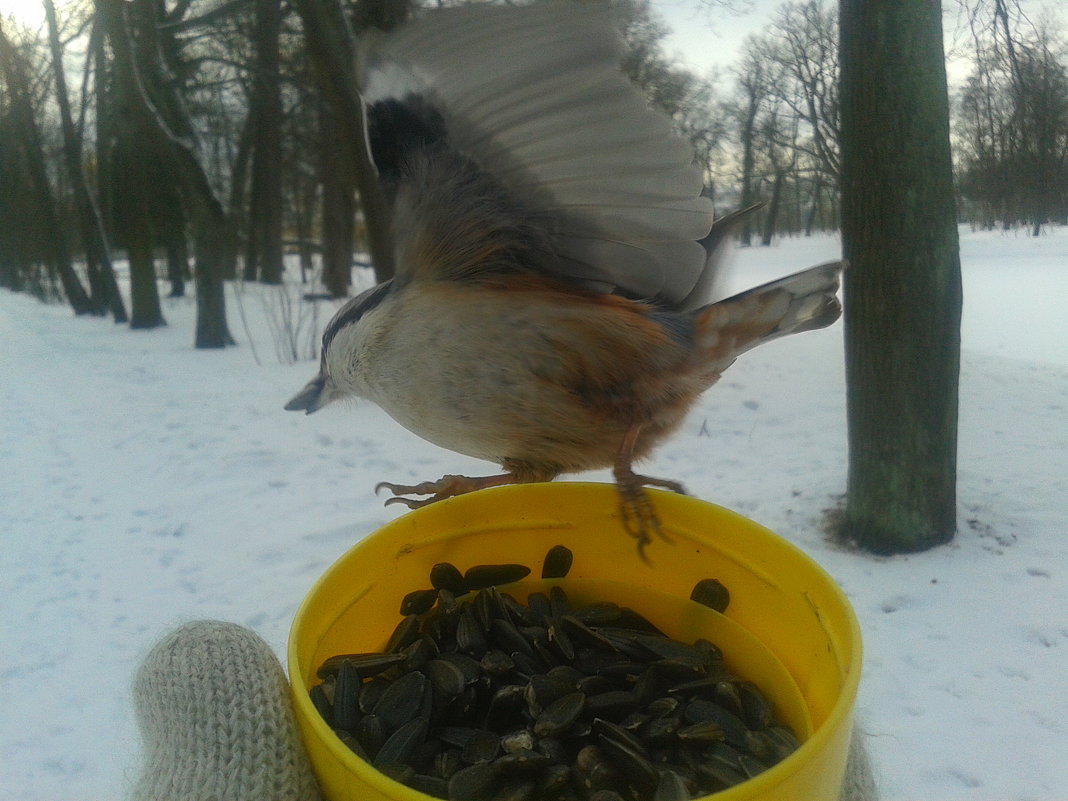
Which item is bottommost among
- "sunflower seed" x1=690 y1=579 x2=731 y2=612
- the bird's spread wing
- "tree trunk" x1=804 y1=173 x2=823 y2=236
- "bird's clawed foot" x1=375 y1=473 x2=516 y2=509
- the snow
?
the snow

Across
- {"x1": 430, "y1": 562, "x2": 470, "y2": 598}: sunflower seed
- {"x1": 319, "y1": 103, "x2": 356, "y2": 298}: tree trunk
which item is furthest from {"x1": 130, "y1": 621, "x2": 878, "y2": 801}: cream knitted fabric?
{"x1": 319, "y1": 103, "x2": 356, "y2": 298}: tree trunk

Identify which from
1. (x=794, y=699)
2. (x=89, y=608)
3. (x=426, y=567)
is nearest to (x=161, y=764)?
(x=426, y=567)

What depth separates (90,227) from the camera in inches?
382

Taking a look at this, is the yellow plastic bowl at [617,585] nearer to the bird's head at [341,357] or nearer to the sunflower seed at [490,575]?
the sunflower seed at [490,575]

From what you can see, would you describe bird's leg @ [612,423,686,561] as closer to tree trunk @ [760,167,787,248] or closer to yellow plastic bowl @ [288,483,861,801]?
yellow plastic bowl @ [288,483,861,801]

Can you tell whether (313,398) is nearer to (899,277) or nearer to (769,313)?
(769,313)

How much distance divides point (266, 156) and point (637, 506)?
8575 millimetres

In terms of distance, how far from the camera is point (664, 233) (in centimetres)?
103

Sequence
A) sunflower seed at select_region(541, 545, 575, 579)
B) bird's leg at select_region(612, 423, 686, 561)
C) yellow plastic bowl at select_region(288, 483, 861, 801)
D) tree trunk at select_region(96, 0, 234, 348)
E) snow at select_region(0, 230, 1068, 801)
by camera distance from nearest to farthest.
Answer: yellow plastic bowl at select_region(288, 483, 861, 801), bird's leg at select_region(612, 423, 686, 561), sunflower seed at select_region(541, 545, 575, 579), snow at select_region(0, 230, 1068, 801), tree trunk at select_region(96, 0, 234, 348)

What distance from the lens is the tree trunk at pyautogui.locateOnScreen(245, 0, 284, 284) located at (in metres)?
4.72

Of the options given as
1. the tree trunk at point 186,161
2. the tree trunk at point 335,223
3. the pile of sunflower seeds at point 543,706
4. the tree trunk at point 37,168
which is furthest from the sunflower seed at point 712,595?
the tree trunk at point 37,168

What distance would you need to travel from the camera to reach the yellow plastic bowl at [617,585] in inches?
31.8

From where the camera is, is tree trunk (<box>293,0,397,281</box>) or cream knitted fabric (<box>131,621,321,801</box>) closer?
cream knitted fabric (<box>131,621,321,801</box>)

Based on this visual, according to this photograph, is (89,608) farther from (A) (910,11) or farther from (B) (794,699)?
(A) (910,11)
